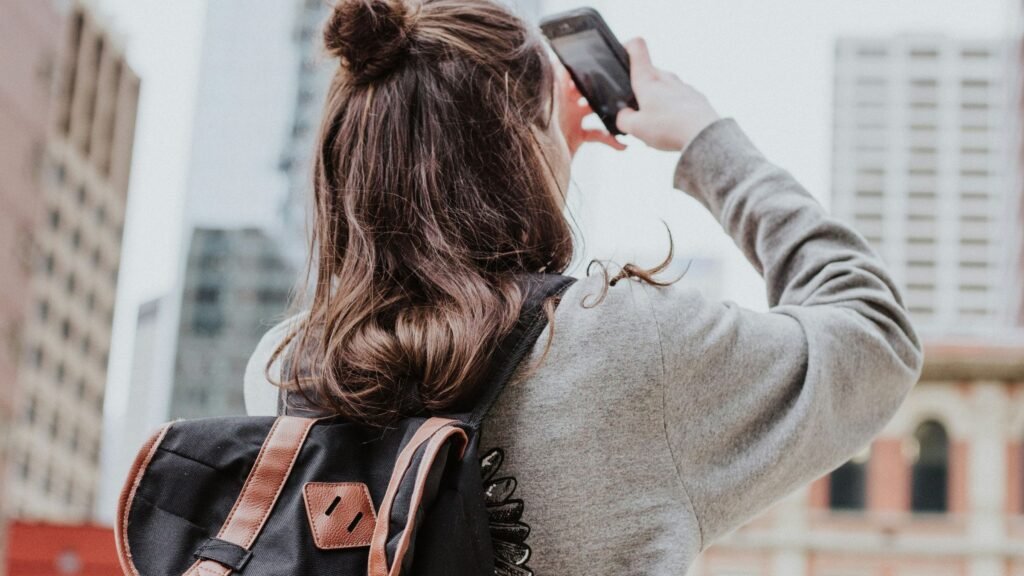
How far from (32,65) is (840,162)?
A: 51.8 m

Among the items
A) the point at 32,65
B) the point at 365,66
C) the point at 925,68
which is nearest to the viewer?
the point at 365,66

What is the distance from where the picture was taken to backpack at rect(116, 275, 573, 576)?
684mm

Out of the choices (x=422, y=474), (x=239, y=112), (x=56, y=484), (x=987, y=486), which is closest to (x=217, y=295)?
(x=239, y=112)

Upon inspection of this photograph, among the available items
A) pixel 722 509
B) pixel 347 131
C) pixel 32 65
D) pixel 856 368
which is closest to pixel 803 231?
pixel 856 368

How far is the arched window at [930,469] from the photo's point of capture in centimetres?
1403

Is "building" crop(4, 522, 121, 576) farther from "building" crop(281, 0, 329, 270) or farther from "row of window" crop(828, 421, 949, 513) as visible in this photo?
"row of window" crop(828, 421, 949, 513)

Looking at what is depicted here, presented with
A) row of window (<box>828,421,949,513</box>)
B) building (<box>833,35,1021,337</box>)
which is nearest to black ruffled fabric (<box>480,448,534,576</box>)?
row of window (<box>828,421,949,513</box>)

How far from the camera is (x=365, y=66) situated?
870mm

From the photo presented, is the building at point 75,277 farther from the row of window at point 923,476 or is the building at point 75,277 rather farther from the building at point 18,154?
the row of window at point 923,476

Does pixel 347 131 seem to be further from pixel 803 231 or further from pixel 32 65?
pixel 32 65

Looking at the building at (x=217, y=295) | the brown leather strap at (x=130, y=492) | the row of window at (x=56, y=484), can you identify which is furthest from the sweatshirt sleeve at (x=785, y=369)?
the row of window at (x=56, y=484)

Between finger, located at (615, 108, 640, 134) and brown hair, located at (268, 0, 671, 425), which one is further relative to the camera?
finger, located at (615, 108, 640, 134)

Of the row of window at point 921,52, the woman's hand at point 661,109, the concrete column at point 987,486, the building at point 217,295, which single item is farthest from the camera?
the row of window at point 921,52

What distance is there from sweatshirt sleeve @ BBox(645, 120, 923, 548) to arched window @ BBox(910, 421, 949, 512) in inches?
563
